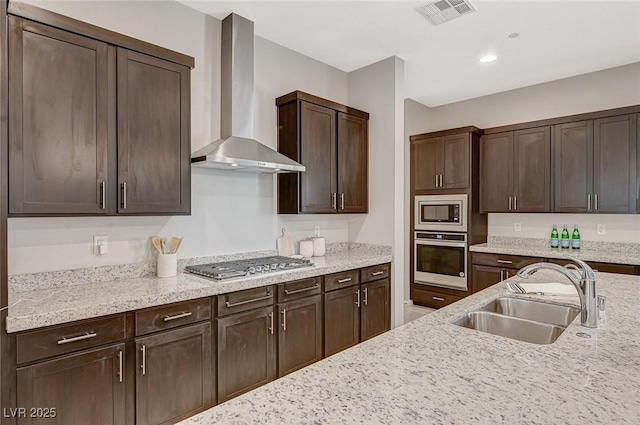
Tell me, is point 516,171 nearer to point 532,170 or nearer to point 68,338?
point 532,170

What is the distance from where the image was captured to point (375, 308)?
3441 mm

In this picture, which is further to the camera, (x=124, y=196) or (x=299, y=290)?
(x=299, y=290)

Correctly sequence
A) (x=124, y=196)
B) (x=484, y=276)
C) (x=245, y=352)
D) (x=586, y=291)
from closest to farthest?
1. (x=586, y=291)
2. (x=124, y=196)
3. (x=245, y=352)
4. (x=484, y=276)

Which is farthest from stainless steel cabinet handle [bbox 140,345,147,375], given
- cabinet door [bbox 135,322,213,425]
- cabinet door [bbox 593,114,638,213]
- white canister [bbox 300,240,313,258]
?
cabinet door [bbox 593,114,638,213]

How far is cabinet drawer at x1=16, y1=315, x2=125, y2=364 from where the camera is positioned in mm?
1572

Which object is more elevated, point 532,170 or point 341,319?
point 532,170

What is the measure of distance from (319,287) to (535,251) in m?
2.68

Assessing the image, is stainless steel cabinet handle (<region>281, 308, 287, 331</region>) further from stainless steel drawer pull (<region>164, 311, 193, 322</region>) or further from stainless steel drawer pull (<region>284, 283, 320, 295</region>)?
stainless steel drawer pull (<region>164, 311, 193, 322</region>)

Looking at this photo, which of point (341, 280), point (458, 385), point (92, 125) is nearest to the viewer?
point (458, 385)

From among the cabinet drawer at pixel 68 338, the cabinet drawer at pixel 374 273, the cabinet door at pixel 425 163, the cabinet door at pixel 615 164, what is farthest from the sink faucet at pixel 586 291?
the cabinet door at pixel 425 163

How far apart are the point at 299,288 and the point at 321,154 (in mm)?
1348

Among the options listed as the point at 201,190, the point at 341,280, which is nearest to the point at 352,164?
the point at 341,280

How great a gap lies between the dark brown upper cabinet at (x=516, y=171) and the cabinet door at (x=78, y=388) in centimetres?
437

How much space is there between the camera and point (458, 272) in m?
4.49
